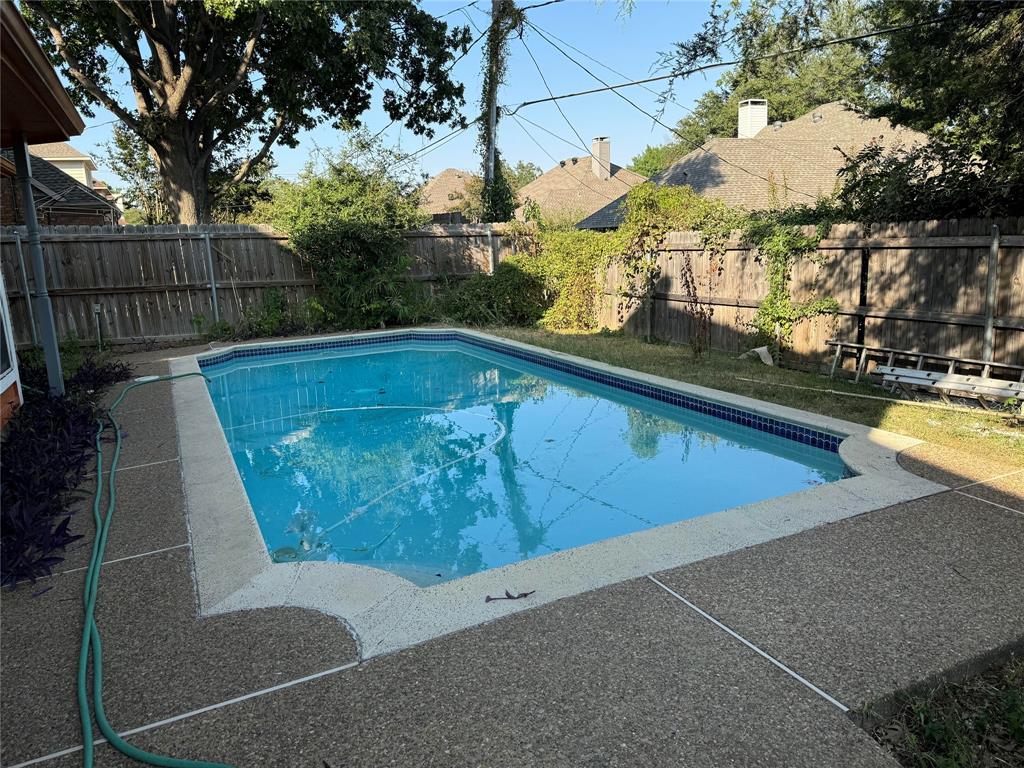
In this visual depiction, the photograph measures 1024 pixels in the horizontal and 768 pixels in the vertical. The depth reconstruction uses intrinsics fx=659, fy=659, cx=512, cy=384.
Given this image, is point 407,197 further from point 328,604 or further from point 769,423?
point 328,604

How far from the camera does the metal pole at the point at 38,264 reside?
19.1 ft

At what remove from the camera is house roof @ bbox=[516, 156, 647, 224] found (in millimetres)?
30641

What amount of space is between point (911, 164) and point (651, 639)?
23.0 feet

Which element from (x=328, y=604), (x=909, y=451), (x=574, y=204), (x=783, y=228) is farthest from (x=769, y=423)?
(x=574, y=204)

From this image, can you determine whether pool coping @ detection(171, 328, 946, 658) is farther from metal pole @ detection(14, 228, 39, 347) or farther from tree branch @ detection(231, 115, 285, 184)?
tree branch @ detection(231, 115, 285, 184)

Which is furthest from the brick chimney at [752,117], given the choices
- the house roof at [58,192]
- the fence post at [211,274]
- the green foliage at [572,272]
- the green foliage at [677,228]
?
the house roof at [58,192]

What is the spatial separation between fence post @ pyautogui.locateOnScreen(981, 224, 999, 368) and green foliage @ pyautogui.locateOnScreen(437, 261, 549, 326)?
8248 mm

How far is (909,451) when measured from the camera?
4766 mm

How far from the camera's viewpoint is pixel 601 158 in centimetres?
3259

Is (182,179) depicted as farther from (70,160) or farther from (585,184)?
(70,160)

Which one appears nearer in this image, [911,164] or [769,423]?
[769,423]

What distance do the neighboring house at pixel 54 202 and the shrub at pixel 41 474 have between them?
11.5 m

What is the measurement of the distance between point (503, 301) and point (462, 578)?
10730 millimetres

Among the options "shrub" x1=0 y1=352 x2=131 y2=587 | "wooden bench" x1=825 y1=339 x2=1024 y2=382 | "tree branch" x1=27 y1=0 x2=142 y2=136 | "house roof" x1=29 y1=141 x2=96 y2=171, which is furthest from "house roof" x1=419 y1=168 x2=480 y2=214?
"shrub" x1=0 y1=352 x2=131 y2=587
